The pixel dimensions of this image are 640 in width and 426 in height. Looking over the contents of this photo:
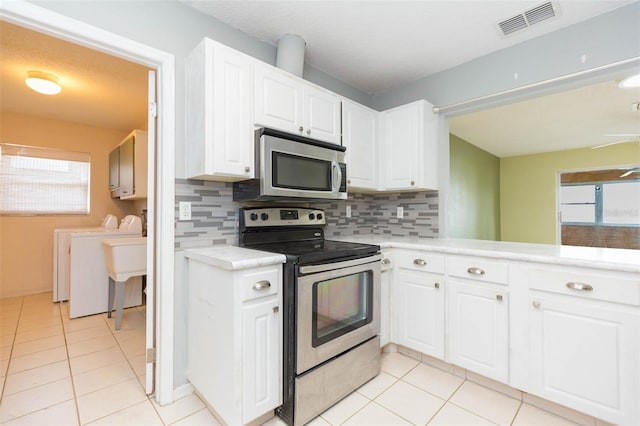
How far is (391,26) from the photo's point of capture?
80.0 inches

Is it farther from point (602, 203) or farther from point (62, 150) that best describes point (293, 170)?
point (602, 203)

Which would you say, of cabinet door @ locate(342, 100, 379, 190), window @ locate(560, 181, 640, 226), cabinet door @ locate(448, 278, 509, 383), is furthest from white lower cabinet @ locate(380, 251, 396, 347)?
window @ locate(560, 181, 640, 226)

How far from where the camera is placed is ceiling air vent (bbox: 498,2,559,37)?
6.02 feet

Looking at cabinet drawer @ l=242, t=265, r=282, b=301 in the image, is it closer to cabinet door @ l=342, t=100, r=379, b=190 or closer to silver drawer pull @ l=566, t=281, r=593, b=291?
cabinet door @ l=342, t=100, r=379, b=190

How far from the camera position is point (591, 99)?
10.6 ft

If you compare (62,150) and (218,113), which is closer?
(218,113)

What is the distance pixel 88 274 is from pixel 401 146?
3.46 m

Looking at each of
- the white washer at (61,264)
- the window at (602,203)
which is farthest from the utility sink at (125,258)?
the window at (602,203)

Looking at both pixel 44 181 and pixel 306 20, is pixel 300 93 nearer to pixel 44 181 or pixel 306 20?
pixel 306 20

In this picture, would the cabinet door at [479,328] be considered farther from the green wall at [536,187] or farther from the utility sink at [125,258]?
the green wall at [536,187]

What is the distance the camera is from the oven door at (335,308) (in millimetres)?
1503

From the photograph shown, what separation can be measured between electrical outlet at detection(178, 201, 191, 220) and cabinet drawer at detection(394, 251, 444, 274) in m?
1.48

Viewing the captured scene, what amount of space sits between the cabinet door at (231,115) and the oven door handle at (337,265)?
2.18 ft

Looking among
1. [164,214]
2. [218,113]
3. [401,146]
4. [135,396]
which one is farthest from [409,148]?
[135,396]
